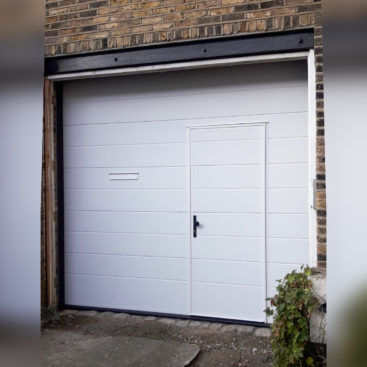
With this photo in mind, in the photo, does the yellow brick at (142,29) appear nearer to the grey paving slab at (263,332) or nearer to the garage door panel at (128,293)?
the garage door panel at (128,293)

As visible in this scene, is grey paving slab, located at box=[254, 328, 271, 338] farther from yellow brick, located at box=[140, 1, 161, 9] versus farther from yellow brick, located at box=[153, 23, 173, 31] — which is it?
yellow brick, located at box=[140, 1, 161, 9]

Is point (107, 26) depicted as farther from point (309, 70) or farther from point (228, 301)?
point (228, 301)

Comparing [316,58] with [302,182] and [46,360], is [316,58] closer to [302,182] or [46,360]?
[302,182]

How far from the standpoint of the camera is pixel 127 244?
558 centimetres

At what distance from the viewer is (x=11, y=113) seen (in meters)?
0.89

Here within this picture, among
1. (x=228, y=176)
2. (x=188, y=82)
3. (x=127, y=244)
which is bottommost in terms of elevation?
(x=127, y=244)

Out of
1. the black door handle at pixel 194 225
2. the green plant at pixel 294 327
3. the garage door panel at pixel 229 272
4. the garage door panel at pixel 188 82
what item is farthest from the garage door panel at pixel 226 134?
the green plant at pixel 294 327

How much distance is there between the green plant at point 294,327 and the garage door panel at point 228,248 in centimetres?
130

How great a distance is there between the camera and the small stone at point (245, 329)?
16.0 ft

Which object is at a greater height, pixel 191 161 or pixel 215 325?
pixel 191 161

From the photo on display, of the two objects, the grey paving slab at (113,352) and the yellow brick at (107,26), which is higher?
the yellow brick at (107,26)

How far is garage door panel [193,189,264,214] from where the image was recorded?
5.01 meters

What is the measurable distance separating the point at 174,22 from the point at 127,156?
1623 mm

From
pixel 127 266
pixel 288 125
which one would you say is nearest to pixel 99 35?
pixel 288 125
